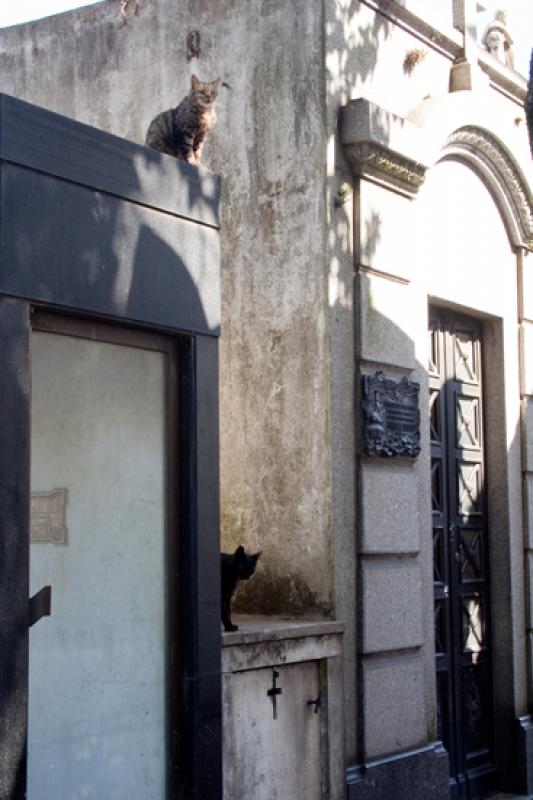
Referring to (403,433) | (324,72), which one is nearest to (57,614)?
(403,433)

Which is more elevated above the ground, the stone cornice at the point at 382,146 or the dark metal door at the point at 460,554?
the stone cornice at the point at 382,146

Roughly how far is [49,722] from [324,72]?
192 inches

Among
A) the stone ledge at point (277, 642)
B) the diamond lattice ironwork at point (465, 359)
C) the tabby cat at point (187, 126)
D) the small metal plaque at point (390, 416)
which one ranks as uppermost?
the tabby cat at point (187, 126)

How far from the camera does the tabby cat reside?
774cm

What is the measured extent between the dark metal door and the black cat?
2.73 metres

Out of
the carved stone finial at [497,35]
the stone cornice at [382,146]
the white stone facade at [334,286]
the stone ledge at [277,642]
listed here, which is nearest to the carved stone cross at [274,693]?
the stone ledge at [277,642]

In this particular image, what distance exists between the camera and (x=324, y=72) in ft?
28.5

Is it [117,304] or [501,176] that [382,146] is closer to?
[501,176]

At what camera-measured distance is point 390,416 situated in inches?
351

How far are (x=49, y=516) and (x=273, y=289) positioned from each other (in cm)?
324

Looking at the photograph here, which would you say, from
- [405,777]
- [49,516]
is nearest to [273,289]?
[49,516]

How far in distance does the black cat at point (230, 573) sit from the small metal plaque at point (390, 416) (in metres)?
1.52

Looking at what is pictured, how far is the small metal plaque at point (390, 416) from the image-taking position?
8.67 meters

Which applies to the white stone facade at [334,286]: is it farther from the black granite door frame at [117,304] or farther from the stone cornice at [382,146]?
the black granite door frame at [117,304]
